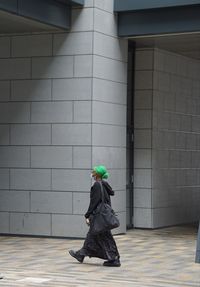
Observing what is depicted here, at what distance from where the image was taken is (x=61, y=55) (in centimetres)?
1421

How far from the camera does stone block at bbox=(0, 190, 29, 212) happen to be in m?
14.4

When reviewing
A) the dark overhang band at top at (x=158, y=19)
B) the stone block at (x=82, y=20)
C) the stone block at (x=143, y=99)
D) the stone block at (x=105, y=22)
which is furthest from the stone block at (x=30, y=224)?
the dark overhang band at top at (x=158, y=19)

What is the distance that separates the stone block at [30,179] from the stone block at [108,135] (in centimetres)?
124

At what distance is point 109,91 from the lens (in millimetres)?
14383

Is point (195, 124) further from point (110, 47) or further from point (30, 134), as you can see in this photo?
point (30, 134)

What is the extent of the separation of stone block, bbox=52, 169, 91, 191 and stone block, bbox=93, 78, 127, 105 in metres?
1.58

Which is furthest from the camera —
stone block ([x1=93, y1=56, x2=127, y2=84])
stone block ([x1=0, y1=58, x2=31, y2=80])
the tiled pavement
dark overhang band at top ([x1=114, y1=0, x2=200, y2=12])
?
stone block ([x1=0, y1=58, x2=31, y2=80])

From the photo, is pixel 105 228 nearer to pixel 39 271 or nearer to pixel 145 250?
pixel 39 271

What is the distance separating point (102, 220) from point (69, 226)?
11.3 ft

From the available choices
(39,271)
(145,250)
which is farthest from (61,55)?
(39,271)

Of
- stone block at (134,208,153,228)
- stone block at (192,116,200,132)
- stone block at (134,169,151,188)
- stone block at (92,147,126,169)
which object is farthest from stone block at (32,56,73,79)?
stone block at (192,116,200,132)

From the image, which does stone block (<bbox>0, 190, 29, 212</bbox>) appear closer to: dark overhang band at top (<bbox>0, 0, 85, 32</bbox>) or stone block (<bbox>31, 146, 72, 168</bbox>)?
stone block (<bbox>31, 146, 72, 168</bbox>)

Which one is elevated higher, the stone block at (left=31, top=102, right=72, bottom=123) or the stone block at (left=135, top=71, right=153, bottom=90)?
the stone block at (left=135, top=71, right=153, bottom=90)

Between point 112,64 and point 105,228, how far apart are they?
194 inches
